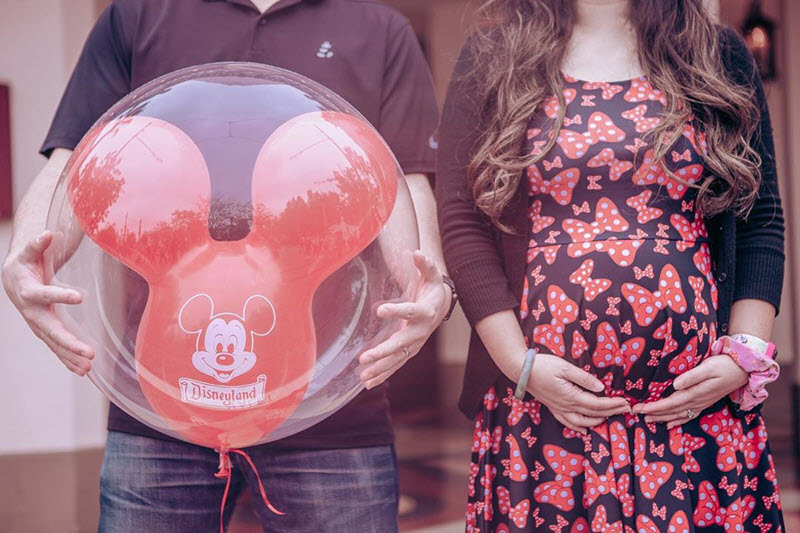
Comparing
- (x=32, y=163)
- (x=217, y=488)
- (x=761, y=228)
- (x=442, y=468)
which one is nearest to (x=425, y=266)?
(x=217, y=488)

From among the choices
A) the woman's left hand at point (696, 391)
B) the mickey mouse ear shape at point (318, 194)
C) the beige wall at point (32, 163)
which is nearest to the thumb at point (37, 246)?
the mickey mouse ear shape at point (318, 194)

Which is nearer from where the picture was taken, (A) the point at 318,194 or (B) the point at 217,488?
(A) the point at 318,194

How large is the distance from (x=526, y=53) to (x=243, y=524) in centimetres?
273

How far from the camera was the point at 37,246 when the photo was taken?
42.3 inches

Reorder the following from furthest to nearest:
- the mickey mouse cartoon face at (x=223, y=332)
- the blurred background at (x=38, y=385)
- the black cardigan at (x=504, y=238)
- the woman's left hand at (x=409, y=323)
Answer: the blurred background at (x=38, y=385) → the black cardigan at (x=504, y=238) → the woman's left hand at (x=409, y=323) → the mickey mouse cartoon face at (x=223, y=332)

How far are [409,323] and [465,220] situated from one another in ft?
1.09

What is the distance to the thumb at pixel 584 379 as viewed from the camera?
4.28 ft

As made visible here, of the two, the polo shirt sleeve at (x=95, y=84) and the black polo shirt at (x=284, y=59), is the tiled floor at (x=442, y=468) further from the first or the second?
the polo shirt sleeve at (x=95, y=84)

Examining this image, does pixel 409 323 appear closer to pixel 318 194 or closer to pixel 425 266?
pixel 425 266

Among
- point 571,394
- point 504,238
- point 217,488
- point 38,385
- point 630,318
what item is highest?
point 504,238

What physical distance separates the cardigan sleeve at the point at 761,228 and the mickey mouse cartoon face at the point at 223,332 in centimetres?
85

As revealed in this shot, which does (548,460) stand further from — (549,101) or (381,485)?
(549,101)

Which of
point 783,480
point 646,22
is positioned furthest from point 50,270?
point 783,480

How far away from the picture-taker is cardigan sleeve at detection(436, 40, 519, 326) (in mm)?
1398
